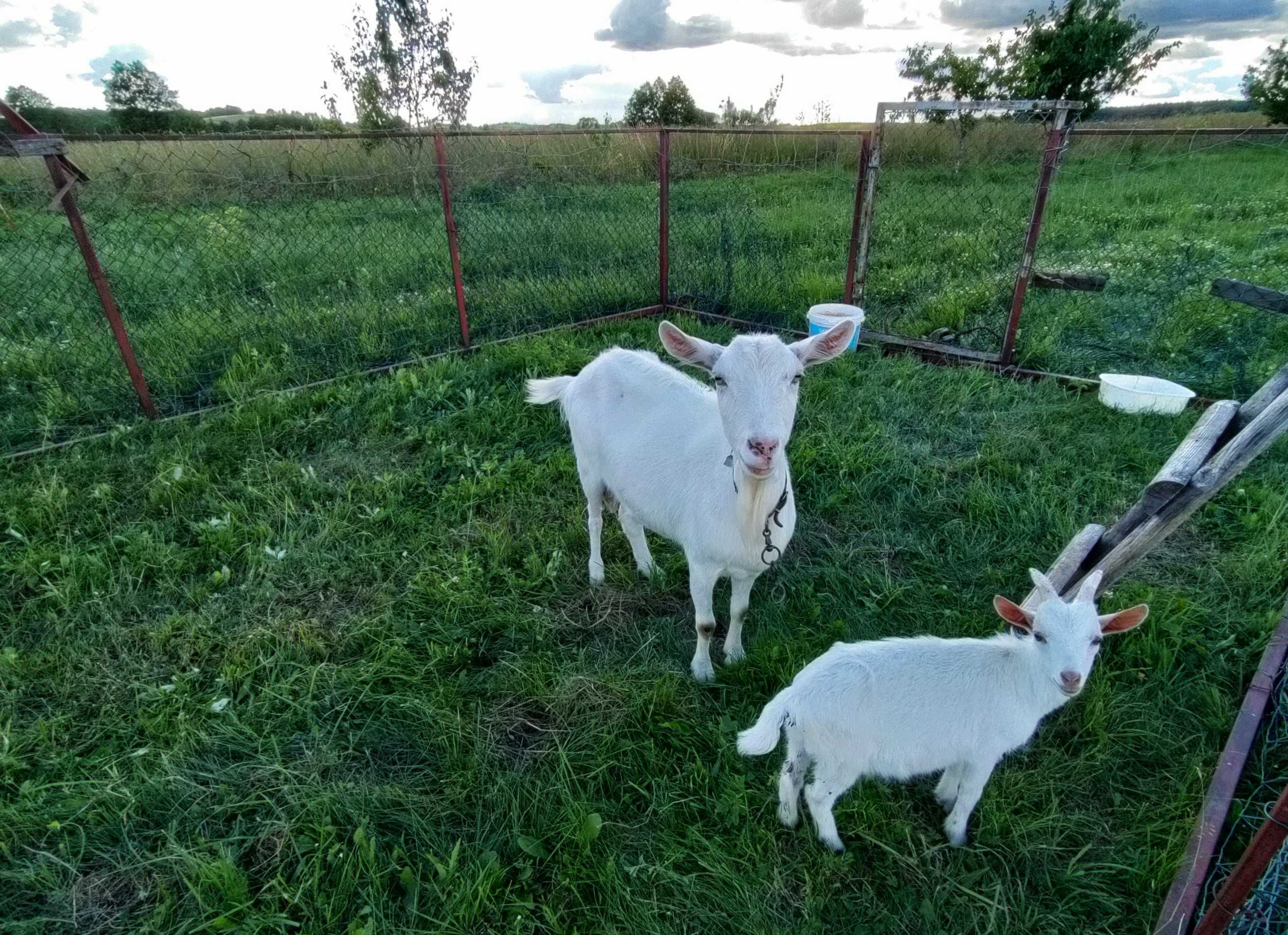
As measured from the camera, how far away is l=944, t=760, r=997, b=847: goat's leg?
80.9 inches

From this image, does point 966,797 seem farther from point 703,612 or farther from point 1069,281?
point 1069,281

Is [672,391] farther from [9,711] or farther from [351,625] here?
[9,711]

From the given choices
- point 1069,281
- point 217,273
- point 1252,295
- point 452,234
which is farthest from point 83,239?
point 1069,281

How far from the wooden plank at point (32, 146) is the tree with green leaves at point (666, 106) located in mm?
17766

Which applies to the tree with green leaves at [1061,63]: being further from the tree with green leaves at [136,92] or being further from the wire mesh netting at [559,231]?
the tree with green leaves at [136,92]

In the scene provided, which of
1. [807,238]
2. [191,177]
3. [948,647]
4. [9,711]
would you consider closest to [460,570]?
[9,711]

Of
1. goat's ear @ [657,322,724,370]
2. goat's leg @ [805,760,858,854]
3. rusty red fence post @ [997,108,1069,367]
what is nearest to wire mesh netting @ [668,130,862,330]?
rusty red fence post @ [997,108,1069,367]

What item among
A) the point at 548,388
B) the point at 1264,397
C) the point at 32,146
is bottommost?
the point at 548,388

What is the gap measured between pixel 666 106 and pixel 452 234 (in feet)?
56.0

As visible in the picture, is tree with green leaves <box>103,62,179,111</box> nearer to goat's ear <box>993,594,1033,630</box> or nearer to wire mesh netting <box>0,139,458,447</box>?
wire mesh netting <box>0,139,458,447</box>

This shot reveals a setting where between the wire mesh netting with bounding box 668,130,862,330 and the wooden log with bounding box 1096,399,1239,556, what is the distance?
12.9 feet

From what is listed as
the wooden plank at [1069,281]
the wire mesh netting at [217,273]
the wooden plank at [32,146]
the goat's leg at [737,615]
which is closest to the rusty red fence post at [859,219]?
the wooden plank at [1069,281]

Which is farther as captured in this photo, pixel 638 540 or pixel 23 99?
pixel 23 99

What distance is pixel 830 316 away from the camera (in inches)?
221
